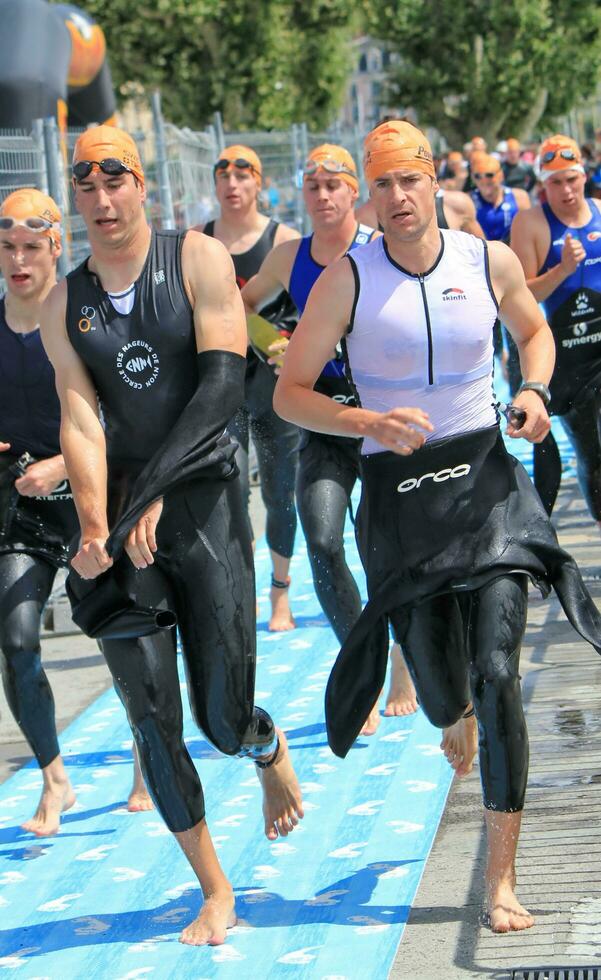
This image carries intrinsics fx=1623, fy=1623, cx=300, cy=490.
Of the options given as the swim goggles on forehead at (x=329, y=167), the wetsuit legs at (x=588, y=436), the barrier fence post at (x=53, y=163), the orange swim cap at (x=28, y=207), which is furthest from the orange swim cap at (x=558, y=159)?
the orange swim cap at (x=28, y=207)

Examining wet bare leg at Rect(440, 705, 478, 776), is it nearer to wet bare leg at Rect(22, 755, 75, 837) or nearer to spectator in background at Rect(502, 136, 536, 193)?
wet bare leg at Rect(22, 755, 75, 837)

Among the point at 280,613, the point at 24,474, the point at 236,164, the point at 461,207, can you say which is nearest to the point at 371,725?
the point at 24,474

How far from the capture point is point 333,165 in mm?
6645

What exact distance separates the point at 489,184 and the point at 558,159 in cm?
586

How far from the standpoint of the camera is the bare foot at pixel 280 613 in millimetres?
8430

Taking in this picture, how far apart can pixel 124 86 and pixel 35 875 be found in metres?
40.8

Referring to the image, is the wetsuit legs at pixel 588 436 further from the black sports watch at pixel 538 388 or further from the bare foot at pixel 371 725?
the black sports watch at pixel 538 388

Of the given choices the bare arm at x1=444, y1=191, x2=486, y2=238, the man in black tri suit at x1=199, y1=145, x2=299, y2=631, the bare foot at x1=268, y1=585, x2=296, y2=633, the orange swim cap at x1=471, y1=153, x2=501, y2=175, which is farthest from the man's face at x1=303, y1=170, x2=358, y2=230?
the orange swim cap at x1=471, y1=153, x2=501, y2=175

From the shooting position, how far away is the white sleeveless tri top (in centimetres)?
434

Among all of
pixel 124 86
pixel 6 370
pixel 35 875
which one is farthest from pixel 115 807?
pixel 124 86

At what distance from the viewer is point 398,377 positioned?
173 inches

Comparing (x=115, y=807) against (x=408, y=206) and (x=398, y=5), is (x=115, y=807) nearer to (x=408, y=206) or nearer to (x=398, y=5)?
(x=408, y=206)

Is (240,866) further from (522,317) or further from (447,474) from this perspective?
(522,317)

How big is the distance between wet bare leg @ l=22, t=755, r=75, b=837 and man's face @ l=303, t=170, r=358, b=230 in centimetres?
232
